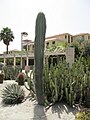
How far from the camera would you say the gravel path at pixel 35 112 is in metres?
6.80

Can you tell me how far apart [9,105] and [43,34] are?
2.70 meters

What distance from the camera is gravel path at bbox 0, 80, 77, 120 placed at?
6.80 m

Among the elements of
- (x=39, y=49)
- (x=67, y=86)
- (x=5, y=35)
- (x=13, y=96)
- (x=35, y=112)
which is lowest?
(x=35, y=112)

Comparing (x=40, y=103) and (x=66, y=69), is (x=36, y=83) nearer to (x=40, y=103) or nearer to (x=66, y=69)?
(x=40, y=103)

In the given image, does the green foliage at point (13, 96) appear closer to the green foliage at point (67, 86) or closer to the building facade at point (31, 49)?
the green foliage at point (67, 86)

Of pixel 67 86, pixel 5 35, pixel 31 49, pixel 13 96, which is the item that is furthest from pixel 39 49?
pixel 5 35

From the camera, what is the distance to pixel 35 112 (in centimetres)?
723

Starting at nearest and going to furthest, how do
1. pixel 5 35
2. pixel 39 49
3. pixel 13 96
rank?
pixel 39 49
pixel 13 96
pixel 5 35

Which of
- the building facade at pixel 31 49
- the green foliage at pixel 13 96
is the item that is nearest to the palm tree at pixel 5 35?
the building facade at pixel 31 49

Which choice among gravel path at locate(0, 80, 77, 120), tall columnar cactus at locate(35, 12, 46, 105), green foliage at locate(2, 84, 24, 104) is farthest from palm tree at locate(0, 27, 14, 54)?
tall columnar cactus at locate(35, 12, 46, 105)

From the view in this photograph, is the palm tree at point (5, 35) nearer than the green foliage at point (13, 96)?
No

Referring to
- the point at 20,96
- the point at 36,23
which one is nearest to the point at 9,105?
the point at 20,96

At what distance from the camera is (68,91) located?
8.10m

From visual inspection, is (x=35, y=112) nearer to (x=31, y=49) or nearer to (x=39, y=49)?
(x=39, y=49)
